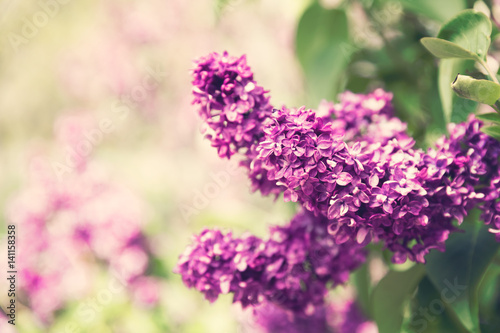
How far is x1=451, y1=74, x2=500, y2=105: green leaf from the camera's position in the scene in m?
0.66

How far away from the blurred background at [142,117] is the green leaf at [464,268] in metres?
0.19

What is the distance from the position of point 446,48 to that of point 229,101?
0.28m

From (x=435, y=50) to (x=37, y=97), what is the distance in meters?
3.94

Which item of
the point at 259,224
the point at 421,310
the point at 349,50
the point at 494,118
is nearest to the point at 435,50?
the point at 494,118

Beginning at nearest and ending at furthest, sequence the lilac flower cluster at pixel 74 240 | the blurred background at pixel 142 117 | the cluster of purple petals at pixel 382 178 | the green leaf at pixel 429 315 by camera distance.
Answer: the cluster of purple petals at pixel 382 178, the green leaf at pixel 429 315, the blurred background at pixel 142 117, the lilac flower cluster at pixel 74 240

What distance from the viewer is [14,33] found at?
4043 mm

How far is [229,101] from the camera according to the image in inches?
28.6

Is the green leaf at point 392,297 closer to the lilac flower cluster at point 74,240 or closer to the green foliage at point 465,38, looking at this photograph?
the green foliage at point 465,38

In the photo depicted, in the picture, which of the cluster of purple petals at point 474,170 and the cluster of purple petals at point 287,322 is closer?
the cluster of purple petals at point 474,170

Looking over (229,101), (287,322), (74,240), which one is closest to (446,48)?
(229,101)

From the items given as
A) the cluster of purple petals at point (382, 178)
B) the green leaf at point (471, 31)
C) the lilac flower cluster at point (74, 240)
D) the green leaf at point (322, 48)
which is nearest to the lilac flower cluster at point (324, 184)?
the cluster of purple petals at point (382, 178)

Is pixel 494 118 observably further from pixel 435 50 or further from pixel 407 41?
pixel 407 41

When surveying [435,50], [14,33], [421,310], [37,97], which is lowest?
[421,310]

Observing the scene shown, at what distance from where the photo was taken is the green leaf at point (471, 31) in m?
0.71
